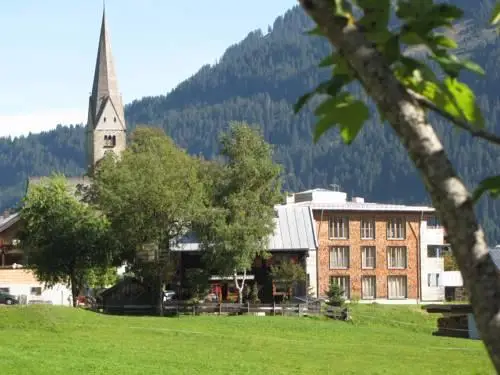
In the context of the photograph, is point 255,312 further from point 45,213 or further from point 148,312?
point 45,213

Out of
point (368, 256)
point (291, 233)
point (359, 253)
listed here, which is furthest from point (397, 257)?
point (291, 233)

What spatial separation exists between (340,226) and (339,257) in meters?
1.89

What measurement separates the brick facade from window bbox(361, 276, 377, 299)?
230mm

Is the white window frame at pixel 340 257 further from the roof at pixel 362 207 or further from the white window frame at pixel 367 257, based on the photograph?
the roof at pixel 362 207

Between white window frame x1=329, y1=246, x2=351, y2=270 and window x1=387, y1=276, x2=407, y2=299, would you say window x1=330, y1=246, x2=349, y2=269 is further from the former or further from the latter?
window x1=387, y1=276, x2=407, y2=299

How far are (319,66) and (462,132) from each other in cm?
33

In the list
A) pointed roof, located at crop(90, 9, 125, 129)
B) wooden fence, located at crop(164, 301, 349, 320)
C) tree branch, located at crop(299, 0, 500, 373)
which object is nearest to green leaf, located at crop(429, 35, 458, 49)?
tree branch, located at crop(299, 0, 500, 373)

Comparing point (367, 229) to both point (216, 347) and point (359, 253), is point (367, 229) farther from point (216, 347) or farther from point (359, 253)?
point (216, 347)

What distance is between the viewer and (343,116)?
6.90 ft

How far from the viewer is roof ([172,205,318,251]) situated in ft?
196

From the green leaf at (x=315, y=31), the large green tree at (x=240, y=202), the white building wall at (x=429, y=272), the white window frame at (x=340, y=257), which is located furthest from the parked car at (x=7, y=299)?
→ the green leaf at (x=315, y=31)

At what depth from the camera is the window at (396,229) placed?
2739 inches

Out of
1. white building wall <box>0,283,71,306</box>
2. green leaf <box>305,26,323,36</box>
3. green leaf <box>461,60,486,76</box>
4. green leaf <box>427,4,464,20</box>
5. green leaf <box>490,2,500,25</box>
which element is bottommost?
green leaf <box>461,60,486,76</box>

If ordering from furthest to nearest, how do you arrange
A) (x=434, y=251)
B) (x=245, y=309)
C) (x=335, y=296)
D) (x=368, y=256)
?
1. (x=434, y=251)
2. (x=368, y=256)
3. (x=335, y=296)
4. (x=245, y=309)
